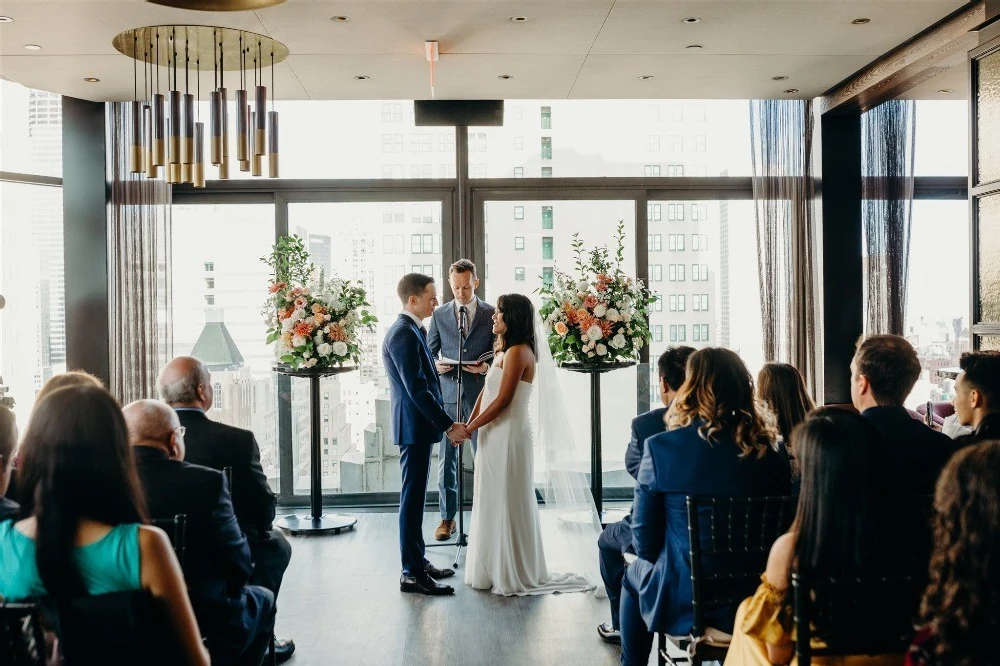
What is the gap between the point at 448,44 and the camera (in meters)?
5.43

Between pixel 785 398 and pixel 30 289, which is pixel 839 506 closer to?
pixel 785 398

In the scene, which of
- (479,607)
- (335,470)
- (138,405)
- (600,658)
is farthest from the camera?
(335,470)

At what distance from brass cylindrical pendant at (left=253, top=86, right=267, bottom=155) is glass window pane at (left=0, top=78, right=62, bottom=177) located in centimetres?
325

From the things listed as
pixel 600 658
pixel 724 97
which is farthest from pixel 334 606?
pixel 724 97

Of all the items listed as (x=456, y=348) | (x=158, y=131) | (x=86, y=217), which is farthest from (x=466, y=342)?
(x=86, y=217)

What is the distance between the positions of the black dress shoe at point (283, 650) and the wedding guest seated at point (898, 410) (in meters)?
2.73

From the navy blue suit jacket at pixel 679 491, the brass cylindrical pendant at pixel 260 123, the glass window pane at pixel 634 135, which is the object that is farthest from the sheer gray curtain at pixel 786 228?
the navy blue suit jacket at pixel 679 491

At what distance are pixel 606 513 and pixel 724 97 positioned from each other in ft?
11.2

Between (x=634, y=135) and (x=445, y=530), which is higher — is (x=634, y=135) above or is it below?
above

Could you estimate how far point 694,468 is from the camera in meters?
2.88

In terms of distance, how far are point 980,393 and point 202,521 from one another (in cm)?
283

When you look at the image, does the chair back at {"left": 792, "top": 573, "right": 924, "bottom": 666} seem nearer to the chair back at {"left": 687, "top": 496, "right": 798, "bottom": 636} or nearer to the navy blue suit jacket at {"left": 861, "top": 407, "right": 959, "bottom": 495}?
the chair back at {"left": 687, "top": 496, "right": 798, "bottom": 636}

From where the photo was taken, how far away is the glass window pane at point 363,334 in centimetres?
727

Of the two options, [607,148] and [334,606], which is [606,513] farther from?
[607,148]
